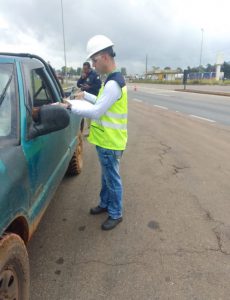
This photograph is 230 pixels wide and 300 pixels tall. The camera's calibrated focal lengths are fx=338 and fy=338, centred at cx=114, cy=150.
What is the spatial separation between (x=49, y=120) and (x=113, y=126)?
1.13m

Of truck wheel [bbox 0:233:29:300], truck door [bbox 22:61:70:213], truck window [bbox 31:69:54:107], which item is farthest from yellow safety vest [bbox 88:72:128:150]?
truck wheel [bbox 0:233:29:300]

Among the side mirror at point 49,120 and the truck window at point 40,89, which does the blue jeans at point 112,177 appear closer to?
the truck window at point 40,89

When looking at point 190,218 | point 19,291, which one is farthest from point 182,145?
point 19,291

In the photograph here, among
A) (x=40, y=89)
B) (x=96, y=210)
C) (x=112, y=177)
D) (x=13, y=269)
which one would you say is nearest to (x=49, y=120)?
(x=13, y=269)

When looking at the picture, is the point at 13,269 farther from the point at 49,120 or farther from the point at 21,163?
the point at 49,120

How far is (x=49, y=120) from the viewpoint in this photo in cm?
250

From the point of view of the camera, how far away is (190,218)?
13.1 feet

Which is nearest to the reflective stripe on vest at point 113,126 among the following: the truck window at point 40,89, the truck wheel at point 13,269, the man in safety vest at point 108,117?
the man in safety vest at point 108,117

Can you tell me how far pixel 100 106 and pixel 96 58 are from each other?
471mm

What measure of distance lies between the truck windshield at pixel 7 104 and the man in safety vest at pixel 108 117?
2.16ft

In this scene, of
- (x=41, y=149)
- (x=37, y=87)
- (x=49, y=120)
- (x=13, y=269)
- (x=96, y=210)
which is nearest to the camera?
(x=13, y=269)

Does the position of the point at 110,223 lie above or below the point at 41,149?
below

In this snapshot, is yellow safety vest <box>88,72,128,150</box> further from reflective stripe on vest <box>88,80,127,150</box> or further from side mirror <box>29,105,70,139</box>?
side mirror <box>29,105,70,139</box>

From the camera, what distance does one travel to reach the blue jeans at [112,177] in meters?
3.63
